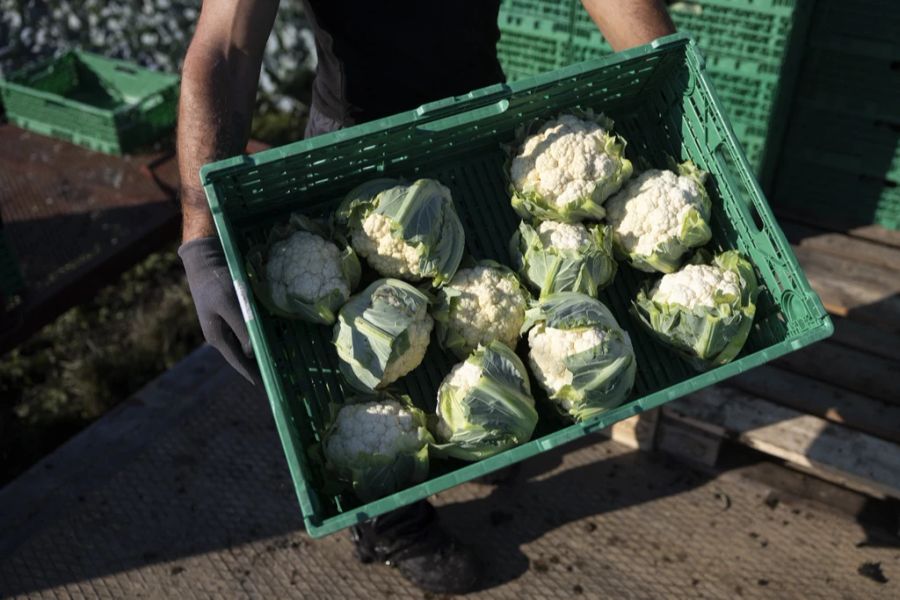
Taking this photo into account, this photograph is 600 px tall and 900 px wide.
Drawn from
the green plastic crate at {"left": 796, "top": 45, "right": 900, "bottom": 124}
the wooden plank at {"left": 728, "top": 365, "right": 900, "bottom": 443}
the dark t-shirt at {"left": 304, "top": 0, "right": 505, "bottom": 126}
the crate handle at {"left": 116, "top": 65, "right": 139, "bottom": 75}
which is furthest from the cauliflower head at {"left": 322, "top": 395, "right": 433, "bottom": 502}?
the crate handle at {"left": 116, "top": 65, "right": 139, "bottom": 75}

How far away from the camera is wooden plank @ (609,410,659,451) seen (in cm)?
327

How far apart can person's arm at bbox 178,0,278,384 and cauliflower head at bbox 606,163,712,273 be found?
40.2 inches

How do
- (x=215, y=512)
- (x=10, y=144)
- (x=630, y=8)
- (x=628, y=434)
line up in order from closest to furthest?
(x=630, y=8)
(x=215, y=512)
(x=628, y=434)
(x=10, y=144)

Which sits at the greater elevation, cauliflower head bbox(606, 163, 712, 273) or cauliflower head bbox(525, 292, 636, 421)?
cauliflower head bbox(606, 163, 712, 273)

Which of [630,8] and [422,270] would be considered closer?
[422,270]

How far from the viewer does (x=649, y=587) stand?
2.89 meters

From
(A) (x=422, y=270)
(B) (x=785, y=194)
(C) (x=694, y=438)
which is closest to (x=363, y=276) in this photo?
(A) (x=422, y=270)

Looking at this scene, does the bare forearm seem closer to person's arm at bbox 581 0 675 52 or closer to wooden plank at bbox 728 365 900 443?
person's arm at bbox 581 0 675 52

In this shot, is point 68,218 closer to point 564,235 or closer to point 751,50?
point 564,235

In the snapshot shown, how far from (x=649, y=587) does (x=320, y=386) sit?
1.40 m

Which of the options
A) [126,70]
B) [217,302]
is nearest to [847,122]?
[217,302]

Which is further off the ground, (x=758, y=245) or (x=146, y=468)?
(x=758, y=245)

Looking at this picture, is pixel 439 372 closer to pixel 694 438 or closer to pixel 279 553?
pixel 279 553

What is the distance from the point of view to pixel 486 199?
2492 mm
